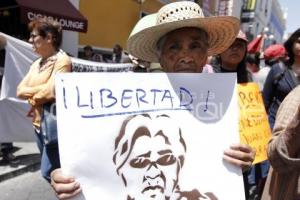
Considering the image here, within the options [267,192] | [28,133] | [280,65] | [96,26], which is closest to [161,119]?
[267,192]

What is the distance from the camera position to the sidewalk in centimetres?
479

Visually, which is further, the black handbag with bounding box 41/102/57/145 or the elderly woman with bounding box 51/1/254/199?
the black handbag with bounding box 41/102/57/145

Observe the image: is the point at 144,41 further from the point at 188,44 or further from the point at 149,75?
the point at 149,75

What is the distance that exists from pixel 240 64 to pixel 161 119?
6.15 feet

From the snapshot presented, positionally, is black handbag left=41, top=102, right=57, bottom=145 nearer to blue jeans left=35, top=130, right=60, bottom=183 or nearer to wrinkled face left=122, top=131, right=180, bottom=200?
blue jeans left=35, top=130, right=60, bottom=183

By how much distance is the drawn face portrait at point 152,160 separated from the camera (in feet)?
4.59

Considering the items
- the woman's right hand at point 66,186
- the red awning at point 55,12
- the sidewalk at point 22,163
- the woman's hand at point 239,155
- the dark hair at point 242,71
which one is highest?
the red awning at point 55,12

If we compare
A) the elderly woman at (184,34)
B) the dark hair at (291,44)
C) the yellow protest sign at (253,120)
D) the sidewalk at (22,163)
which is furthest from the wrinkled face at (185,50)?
the sidewalk at (22,163)

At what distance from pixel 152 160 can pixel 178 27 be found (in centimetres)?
55

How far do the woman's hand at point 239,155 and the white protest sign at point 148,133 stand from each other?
2 centimetres

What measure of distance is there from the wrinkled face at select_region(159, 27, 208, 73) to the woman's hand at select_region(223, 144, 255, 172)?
334 millimetres

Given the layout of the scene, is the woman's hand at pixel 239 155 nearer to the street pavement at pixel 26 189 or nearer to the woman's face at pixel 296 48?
the woman's face at pixel 296 48

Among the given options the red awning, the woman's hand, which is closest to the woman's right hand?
the woman's hand

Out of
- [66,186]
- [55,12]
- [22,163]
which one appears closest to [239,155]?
[66,186]
